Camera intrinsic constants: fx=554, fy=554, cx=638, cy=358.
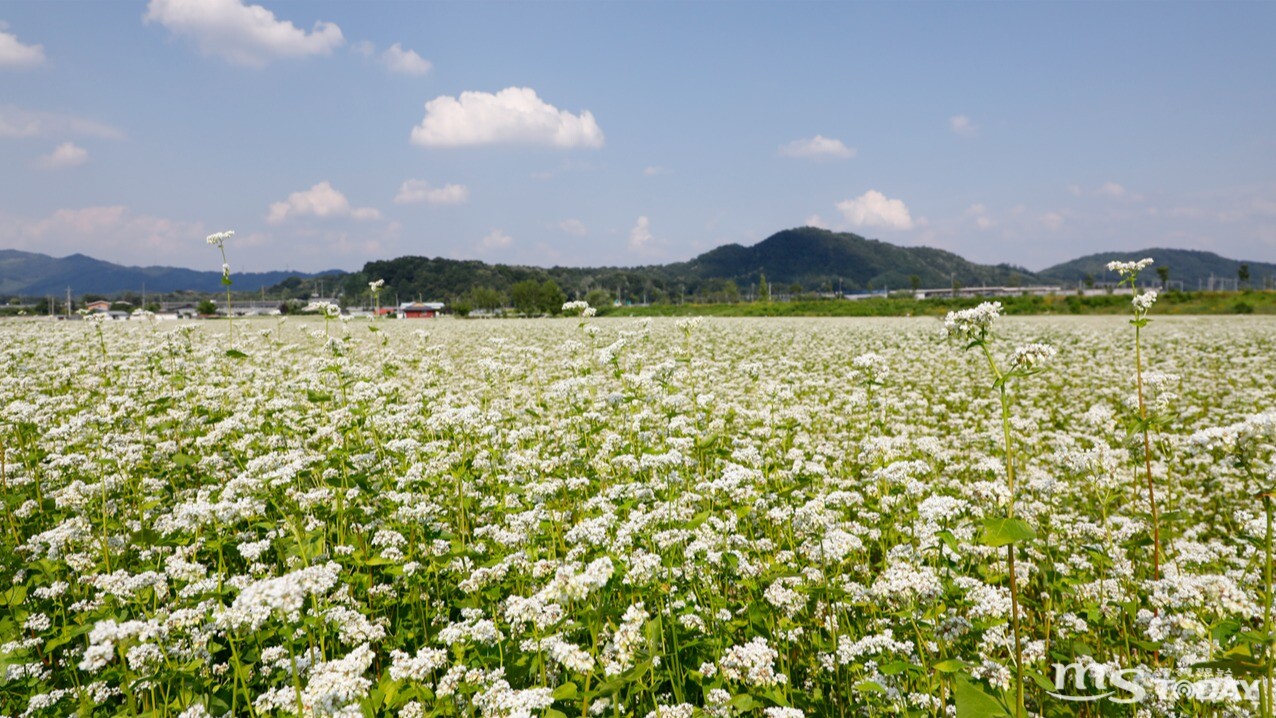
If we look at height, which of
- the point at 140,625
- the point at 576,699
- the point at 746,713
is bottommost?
the point at 746,713

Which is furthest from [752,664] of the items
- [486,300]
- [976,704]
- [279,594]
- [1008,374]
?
[486,300]

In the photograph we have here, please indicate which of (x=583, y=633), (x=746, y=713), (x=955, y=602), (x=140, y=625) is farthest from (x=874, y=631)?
(x=140, y=625)

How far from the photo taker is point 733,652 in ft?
11.3

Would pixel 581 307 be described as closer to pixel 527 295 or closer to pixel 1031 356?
pixel 1031 356

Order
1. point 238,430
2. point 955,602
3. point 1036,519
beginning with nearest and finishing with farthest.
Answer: point 955,602, point 1036,519, point 238,430

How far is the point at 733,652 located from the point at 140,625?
10.8 ft

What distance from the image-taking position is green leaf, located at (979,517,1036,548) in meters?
2.57

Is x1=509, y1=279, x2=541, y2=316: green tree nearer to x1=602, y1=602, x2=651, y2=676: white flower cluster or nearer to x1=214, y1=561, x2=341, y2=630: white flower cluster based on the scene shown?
x1=214, y1=561, x2=341, y2=630: white flower cluster

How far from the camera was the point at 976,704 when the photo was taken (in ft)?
8.48

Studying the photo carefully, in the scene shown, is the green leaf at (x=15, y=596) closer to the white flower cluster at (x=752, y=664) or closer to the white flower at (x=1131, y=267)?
the white flower cluster at (x=752, y=664)

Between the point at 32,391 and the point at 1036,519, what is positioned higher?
the point at 32,391

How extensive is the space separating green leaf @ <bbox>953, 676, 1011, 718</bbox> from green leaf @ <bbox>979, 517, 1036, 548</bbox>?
2.24 ft

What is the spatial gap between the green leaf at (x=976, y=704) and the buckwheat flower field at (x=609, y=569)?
0.07 ft

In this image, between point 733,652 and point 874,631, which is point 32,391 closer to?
point 733,652
